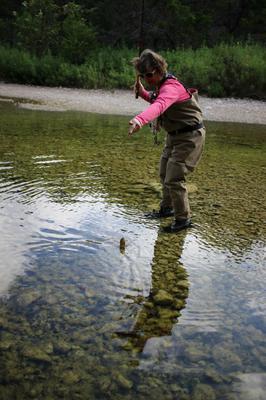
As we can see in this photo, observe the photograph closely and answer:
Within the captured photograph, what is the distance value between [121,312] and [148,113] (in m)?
1.37

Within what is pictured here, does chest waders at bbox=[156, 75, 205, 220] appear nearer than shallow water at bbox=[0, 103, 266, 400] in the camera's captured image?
No

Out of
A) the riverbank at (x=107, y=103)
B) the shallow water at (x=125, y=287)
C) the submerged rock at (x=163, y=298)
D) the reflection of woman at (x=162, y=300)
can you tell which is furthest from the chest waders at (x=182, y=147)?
the riverbank at (x=107, y=103)

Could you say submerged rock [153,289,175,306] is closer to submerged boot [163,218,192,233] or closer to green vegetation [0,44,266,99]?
submerged boot [163,218,192,233]

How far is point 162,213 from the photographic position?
4348mm

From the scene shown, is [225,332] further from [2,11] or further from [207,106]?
[2,11]

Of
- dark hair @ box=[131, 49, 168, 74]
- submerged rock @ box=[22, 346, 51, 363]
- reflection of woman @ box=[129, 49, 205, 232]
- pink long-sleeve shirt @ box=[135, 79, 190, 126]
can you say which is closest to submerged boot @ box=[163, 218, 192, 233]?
reflection of woman @ box=[129, 49, 205, 232]

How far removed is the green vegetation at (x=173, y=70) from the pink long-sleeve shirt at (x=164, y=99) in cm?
1176

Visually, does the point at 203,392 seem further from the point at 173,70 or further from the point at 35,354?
the point at 173,70

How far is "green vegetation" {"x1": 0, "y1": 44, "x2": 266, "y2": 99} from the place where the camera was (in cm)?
1495

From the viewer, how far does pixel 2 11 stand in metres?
27.7

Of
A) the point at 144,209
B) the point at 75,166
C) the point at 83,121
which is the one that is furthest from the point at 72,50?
the point at 144,209

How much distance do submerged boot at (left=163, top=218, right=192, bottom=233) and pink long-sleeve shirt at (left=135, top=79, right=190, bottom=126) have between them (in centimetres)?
110

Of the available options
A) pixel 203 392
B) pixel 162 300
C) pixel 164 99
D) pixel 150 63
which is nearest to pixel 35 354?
pixel 203 392

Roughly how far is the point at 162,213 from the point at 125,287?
1.62 meters
